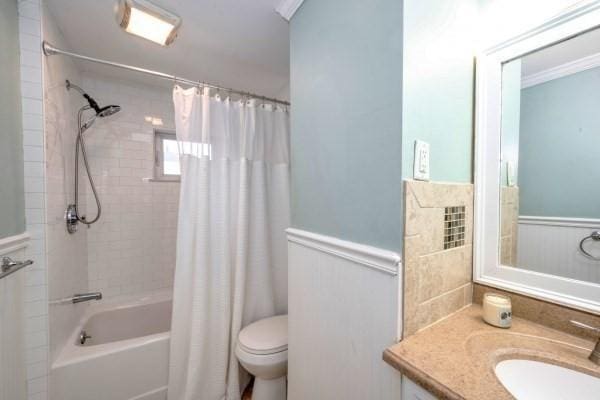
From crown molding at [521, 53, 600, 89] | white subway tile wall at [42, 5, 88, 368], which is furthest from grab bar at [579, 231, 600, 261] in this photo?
white subway tile wall at [42, 5, 88, 368]

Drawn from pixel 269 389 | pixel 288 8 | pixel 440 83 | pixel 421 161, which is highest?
pixel 288 8

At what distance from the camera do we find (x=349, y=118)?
2.86 ft

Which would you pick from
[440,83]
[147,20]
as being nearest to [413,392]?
[440,83]

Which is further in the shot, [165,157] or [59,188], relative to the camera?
[165,157]

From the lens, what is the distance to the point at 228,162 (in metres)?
1.62

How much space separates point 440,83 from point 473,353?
2.81 feet

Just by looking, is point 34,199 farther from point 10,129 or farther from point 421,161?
point 421,161

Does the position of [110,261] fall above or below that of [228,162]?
below

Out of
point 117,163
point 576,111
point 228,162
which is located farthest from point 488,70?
point 117,163

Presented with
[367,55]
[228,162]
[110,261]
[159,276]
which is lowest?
[159,276]

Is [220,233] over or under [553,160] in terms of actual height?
under

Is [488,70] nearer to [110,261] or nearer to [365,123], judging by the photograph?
[365,123]

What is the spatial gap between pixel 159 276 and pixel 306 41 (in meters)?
2.32

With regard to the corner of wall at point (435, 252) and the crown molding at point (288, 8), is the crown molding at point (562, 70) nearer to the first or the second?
the corner of wall at point (435, 252)
